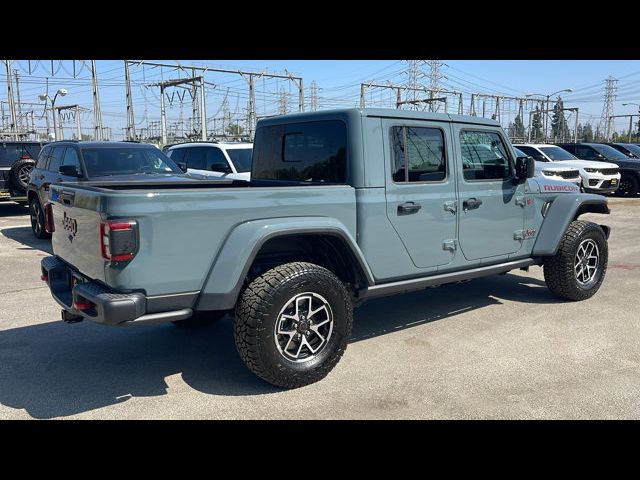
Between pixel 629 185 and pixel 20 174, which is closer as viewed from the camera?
pixel 20 174

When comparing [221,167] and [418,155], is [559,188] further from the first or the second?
[221,167]

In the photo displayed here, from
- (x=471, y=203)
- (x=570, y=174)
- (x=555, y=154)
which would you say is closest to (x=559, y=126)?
(x=555, y=154)

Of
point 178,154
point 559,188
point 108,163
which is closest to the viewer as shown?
point 559,188

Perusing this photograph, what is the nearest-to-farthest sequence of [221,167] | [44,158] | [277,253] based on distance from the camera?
[277,253] → [221,167] → [44,158]

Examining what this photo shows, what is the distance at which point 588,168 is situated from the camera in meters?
16.4

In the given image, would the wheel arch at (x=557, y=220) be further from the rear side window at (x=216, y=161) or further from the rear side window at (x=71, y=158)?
the rear side window at (x=71, y=158)

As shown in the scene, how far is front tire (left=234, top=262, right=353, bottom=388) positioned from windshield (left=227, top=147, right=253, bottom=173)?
7.17 m

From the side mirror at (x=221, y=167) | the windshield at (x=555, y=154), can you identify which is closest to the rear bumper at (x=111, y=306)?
the side mirror at (x=221, y=167)

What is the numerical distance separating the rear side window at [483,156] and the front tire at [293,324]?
6.14ft

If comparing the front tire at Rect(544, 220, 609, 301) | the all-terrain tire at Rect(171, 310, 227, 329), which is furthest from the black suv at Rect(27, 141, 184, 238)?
the front tire at Rect(544, 220, 609, 301)

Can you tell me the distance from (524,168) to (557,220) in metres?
0.87

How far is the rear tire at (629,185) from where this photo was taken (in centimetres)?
1833

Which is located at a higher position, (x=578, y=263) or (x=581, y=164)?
(x=581, y=164)
